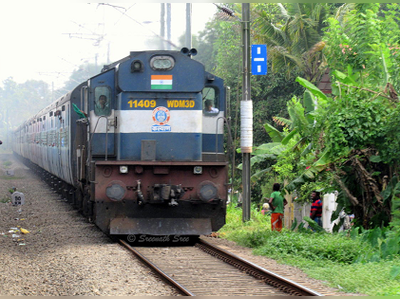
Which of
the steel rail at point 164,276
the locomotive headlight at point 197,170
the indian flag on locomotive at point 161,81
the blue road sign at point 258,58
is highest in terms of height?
the blue road sign at point 258,58

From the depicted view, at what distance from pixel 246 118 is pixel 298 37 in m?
6.63

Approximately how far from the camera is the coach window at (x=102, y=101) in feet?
32.6

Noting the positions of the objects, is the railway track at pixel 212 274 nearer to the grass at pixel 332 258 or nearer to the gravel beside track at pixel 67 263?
the gravel beside track at pixel 67 263

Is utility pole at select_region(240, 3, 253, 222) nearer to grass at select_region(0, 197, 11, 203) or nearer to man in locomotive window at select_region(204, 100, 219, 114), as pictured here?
man in locomotive window at select_region(204, 100, 219, 114)

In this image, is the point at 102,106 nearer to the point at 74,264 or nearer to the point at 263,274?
the point at 74,264

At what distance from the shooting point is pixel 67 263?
25.5 ft

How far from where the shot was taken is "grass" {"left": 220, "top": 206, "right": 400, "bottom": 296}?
615 centimetres

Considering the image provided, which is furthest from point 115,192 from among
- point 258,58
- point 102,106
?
point 258,58

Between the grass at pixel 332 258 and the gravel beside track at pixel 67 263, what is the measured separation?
2027 millimetres

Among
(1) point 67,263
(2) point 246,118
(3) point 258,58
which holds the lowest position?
(1) point 67,263

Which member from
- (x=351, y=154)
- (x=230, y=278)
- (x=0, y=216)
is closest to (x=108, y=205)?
(x=230, y=278)

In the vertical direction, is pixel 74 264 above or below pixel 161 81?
below

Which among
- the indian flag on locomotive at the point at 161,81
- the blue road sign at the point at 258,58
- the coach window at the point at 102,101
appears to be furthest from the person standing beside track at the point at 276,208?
the coach window at the point at 102,101

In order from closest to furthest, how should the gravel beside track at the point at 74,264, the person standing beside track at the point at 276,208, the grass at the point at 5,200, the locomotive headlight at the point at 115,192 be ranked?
1. the gravel beside track at the point at 74,264
2. the locomotive headlight at the point at 115,192
3. the person standing beside track at the point at 276,208
4. the grass at the point at 5,200
